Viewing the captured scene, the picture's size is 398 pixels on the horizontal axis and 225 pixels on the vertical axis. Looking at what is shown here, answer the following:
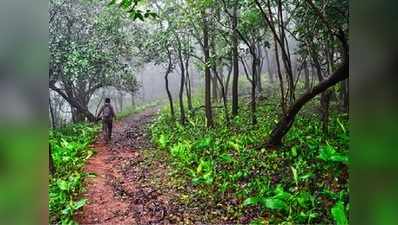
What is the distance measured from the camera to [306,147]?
9.82 ft

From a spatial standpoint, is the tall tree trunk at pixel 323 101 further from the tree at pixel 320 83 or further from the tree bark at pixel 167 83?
the tree bark at pixel 167 83

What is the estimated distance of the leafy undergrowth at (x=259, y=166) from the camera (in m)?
2.80

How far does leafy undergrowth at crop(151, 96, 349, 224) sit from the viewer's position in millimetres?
2803

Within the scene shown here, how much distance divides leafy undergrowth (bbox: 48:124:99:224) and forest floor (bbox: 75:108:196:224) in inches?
2.6

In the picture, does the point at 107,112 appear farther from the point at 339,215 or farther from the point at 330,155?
the point at 339,215

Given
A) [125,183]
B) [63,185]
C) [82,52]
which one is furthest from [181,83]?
[63,185]

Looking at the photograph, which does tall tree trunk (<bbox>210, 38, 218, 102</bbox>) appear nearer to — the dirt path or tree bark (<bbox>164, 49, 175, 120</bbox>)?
tree bark (<bbox>164, 49, 175, 120</bbox>)

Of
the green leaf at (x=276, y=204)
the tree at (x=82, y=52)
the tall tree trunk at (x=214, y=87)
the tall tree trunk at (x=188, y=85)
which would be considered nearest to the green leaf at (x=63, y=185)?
the tree at (x=82, y=52)

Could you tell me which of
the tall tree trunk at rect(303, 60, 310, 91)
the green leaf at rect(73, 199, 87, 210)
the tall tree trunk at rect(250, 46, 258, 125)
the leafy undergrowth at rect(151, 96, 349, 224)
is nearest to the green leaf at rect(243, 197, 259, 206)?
the leafy undergrowth at rect(151, 96, 349, 224)

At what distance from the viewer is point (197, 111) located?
126 inches

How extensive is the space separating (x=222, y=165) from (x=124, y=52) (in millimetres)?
1115
